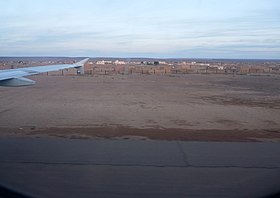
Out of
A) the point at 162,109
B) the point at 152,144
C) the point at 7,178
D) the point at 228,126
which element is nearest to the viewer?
the point at 7,178

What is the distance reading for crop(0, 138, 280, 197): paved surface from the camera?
6.94 meters

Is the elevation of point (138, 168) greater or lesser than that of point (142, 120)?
greater

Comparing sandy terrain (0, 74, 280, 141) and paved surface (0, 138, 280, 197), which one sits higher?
paved surface (0, 138, 280, 197)

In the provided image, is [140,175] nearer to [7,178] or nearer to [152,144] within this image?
[7,178]

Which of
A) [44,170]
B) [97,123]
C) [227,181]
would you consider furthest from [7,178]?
[97,123]

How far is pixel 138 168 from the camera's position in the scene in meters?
8.48

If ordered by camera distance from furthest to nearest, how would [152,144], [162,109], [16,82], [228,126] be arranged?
[162,109], [228,126], [16,82], [152,144]

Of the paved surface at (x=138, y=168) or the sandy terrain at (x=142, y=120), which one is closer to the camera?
the paved surface at (x=138, y=168)

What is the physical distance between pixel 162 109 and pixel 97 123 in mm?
5940

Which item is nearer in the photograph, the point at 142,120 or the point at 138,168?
the point at 138,168

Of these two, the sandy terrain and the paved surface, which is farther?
the sandy terrain

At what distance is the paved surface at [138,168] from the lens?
694cm

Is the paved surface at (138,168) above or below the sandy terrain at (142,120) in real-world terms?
above

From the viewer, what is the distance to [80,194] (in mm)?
6672
